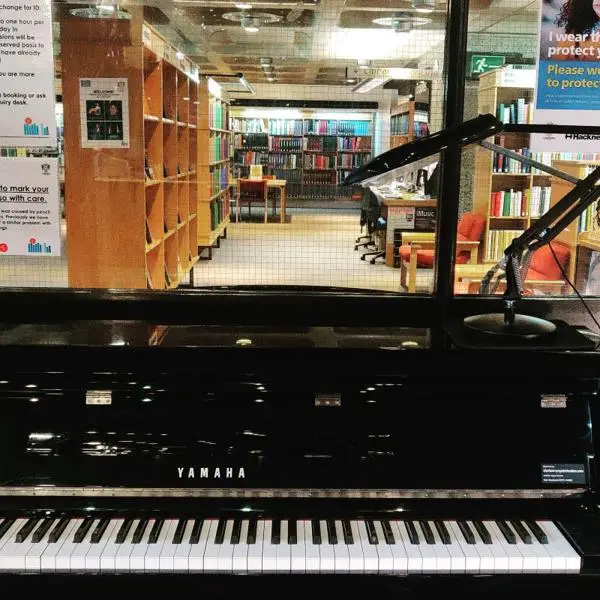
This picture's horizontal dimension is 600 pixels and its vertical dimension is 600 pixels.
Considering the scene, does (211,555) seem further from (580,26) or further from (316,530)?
(580,26)

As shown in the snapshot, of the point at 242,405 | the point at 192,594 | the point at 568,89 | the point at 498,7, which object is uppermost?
the point at 498,7

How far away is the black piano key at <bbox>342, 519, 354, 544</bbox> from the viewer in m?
1.59

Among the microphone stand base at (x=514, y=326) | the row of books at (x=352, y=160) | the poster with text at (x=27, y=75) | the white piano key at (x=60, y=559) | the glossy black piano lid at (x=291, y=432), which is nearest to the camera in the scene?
the white piano key at (x=60, y=559)

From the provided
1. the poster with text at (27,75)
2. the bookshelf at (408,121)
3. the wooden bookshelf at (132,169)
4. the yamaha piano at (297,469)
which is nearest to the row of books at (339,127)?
the bookshelf at (408,121)

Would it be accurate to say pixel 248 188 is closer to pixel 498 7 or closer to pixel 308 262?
pixel 308 262

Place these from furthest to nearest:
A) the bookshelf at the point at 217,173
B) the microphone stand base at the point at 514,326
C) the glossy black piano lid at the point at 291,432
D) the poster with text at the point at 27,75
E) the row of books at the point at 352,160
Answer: the bookshelf at the point at 217,173, the row of books at the point at 352,160, the poster with text at the point at 27,75, the microphone stand base at the point at 514,326, the glossy black piano lid at the point at 291,432

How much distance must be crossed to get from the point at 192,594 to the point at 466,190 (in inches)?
57.6

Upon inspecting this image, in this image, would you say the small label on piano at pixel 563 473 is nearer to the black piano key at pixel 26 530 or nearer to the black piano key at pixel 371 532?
the black piano key at pixel 371 532

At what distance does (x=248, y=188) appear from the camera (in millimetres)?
2844

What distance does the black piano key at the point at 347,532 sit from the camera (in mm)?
1594

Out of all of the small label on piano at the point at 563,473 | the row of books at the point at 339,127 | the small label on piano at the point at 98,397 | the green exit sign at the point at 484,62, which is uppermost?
the green exit sign at the point at 484,62

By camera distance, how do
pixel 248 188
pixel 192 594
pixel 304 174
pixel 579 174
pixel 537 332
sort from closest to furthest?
pixel 192 594
pixel 537 332
pixel 579 174
pixel 304 174
pixel 248 188

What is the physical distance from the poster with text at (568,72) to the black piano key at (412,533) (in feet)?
4.19

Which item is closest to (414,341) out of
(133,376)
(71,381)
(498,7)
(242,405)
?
(242,405)
